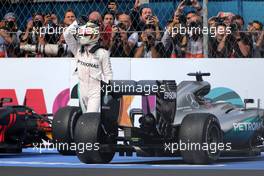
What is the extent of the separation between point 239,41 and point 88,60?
258 cm

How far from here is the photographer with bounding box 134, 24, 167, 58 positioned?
14516 millimetres

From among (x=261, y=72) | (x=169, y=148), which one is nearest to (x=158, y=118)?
(x=169, y=148)

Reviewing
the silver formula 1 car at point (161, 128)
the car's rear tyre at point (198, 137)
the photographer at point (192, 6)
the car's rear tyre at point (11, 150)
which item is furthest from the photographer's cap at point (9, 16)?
the car's rear tyre at point (198, 137)

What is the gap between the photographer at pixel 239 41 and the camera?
14289mm

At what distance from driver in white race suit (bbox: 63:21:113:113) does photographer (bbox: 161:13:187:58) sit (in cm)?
147

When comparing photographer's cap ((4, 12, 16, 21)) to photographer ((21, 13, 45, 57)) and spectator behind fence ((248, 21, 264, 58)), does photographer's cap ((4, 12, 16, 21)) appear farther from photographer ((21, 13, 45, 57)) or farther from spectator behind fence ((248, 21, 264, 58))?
spectator behind fence ((248, 21, 264, 58))

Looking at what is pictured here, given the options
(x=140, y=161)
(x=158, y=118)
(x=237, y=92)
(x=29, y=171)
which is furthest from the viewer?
(x=237, y=92)

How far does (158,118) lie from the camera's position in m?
11.6

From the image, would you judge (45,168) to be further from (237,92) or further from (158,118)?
(237,92)

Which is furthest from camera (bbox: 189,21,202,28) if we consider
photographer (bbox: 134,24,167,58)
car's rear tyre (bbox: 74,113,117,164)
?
car's rear tyre (bbox: 74,113,117,164)

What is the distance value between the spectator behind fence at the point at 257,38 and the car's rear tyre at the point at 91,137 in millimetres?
3642

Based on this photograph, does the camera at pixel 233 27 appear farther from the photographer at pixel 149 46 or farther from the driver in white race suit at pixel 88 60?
the driver in white race suit at pixel 88 60

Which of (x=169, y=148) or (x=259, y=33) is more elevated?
(x=259, y=33)

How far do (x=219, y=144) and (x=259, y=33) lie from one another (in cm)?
308
